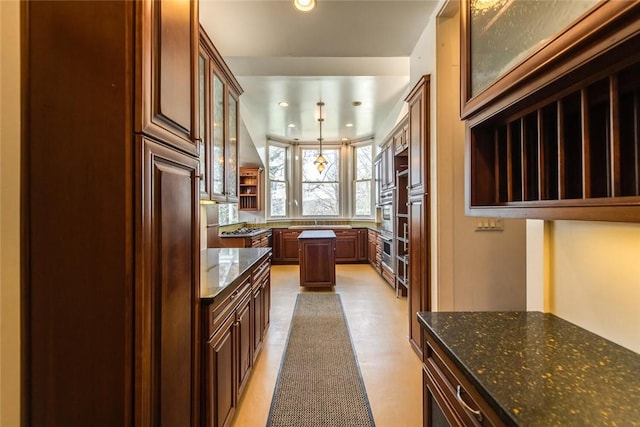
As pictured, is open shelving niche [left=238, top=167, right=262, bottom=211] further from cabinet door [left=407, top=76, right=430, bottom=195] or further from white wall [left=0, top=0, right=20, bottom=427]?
white wall [left=0, top=0, right=20, bottom=427]

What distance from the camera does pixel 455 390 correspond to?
986 millimetres

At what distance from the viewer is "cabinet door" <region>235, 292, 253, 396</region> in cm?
196

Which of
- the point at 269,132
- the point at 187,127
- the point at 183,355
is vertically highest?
the point at 269,132

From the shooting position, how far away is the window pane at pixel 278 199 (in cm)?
754

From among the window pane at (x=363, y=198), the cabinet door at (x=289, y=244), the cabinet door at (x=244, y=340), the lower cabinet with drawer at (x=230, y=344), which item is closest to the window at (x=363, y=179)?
the window pane at (x=363, y=198)

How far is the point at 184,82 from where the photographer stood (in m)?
1.15

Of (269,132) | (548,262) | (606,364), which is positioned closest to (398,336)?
(548,262)

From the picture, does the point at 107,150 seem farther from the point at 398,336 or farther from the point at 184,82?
the point at 398,336

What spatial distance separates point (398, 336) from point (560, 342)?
2224 millimetres

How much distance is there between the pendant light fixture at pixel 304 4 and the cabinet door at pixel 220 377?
2.28m

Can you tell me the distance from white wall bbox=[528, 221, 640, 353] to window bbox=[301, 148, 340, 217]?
6526 millimetres

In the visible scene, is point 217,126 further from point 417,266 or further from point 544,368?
point 544,368

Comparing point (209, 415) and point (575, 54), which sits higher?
point (575, 54)

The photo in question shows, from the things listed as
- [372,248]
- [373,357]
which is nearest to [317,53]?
[373,357]
